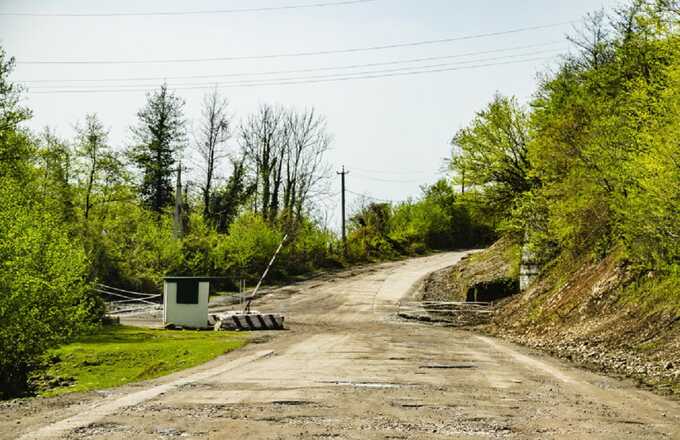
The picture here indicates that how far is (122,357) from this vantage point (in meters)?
23.0

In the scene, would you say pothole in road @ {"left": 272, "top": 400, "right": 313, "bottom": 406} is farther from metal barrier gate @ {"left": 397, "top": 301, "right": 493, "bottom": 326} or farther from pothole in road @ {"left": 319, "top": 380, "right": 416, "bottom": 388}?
metal barrier gate @ {"left": 397, "top": 301, "right": 493, "bottom": 326}

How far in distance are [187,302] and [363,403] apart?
24859 mm

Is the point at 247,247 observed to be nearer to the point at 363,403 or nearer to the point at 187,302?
the point at 187,302

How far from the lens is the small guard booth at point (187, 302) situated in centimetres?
3434

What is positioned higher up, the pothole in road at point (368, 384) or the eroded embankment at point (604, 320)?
the eroded embankment at point (604, 320)

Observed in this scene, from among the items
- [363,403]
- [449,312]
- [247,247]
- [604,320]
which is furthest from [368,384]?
[247,247]

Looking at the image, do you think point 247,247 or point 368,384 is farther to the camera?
point 247,247

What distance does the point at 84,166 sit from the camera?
1805 inches

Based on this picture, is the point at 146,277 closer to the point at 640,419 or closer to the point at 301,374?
the point at 301,374

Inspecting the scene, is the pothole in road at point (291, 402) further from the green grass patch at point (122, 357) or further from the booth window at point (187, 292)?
the booth window at point (187, 292)

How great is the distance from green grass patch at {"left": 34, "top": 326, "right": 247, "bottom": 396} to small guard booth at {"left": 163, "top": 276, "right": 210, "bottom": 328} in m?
4.75

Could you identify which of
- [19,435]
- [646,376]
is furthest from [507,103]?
[19,435]

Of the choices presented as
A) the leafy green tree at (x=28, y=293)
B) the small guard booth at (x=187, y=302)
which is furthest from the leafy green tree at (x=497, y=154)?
the leafy green tree at (x=28, y=293)

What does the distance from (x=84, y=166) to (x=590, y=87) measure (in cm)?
2875
